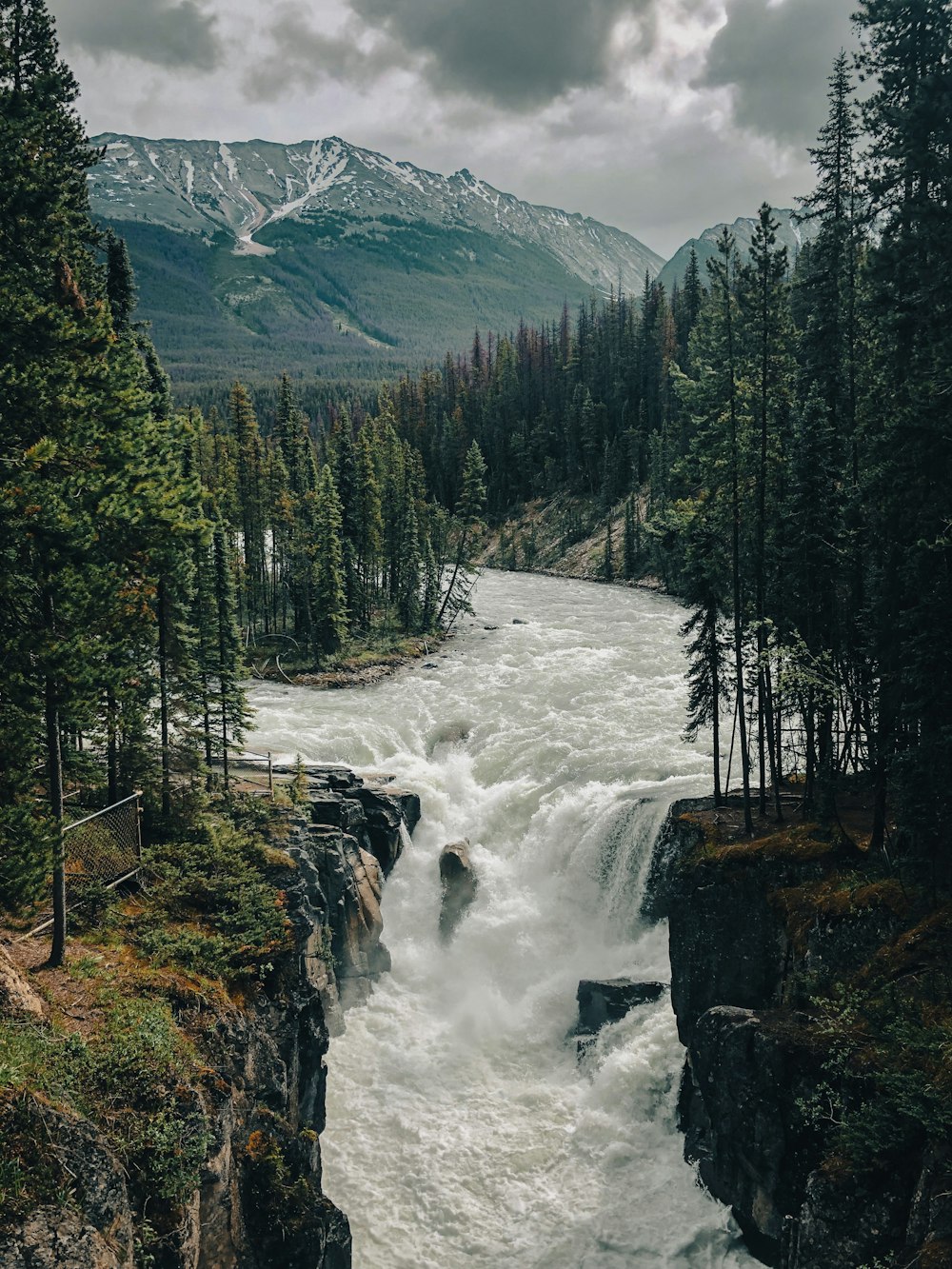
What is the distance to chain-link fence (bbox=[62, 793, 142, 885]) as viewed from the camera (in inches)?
735

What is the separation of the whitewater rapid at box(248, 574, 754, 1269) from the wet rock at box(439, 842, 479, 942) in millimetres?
419

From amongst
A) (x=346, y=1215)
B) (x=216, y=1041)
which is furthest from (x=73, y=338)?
(x=346, y=1215)

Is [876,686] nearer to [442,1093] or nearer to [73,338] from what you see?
[442,1093]

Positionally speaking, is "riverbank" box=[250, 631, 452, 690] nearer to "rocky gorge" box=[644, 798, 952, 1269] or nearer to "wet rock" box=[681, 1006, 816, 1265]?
"rocky gorge" box=[644, 798, 952, 1269]

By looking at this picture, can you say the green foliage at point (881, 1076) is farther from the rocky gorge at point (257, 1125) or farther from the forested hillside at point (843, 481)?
the rocky gorge at point (257, 1125)

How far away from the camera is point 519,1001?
27531mm

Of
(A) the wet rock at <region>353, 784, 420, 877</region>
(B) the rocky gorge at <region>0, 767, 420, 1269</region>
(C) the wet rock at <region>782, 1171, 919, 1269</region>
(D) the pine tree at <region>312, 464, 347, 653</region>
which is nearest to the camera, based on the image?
(B) the rocky gorge at <region>0, 767, 420, 1269</region>

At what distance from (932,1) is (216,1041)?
88.5 ft

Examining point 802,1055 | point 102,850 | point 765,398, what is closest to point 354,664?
point 102,850

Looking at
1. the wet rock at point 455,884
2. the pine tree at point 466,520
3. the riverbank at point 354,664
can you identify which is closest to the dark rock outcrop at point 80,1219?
the wet rock at point 455,884

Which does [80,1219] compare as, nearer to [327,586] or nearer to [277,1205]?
[277,1205]

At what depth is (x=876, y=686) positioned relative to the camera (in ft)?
65.0

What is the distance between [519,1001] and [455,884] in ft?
18.4

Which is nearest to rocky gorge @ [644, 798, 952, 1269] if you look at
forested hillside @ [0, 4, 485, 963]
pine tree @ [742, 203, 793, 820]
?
pine tree @ [742, 203, 793, 820]
